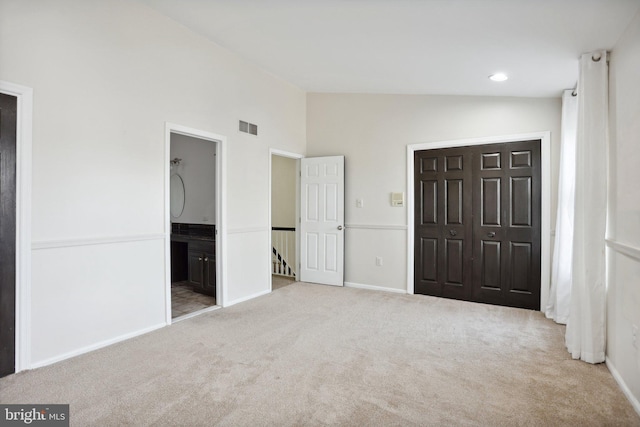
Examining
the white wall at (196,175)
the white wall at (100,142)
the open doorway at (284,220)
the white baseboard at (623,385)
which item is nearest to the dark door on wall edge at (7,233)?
the white wall at (100,142)

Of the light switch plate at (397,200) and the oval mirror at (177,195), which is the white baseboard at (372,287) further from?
the oval mirror at (177,195)

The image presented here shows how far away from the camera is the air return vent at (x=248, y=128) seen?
4387mm

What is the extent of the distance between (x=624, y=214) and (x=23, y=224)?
406 centimetres

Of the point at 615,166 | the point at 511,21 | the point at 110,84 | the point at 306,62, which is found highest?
the point at 306,62

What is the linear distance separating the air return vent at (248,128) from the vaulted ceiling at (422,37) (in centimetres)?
77

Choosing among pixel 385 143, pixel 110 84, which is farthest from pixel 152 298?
pixel 385 143

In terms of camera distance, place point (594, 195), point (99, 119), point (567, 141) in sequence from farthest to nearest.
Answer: point (567, 141) < point (99, 119) < point (594, 195)

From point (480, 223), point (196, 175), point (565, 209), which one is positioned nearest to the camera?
point (565, 209)

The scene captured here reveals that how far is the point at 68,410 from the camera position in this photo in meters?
2.00

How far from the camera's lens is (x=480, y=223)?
14.4ft

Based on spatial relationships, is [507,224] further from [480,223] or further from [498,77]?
[498,77]

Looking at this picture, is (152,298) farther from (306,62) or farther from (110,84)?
(306,62)

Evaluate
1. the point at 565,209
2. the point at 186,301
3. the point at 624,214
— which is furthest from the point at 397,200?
the point at 186,301

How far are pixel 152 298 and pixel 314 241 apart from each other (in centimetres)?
261
